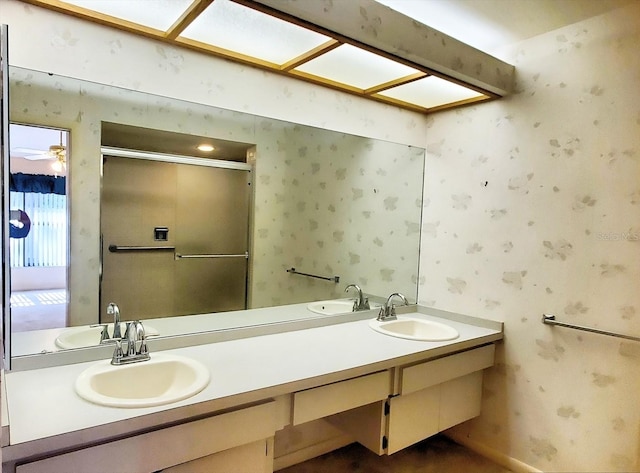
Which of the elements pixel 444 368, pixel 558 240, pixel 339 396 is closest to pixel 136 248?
pixel 339 396

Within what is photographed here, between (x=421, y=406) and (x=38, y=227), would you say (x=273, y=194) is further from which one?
(x=421, y=406)

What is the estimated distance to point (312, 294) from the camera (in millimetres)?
2391

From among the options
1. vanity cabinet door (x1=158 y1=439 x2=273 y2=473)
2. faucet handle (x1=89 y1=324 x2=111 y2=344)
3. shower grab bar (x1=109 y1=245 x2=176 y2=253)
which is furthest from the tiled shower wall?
faucet handle (x1=89 y1=324 x2=111 y2=344)

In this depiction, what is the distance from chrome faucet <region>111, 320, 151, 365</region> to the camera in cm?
157

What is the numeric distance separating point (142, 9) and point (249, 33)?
422mm

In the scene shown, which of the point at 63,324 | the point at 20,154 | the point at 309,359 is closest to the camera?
the point at 20,154

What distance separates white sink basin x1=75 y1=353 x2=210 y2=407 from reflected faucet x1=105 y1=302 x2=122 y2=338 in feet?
0.45

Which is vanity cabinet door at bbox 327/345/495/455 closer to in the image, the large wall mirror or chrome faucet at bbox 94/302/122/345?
the large wall mirror

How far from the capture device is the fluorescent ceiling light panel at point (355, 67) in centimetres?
189

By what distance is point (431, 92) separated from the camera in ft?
7.80

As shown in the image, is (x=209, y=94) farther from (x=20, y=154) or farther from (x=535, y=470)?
(x=535, y=470)

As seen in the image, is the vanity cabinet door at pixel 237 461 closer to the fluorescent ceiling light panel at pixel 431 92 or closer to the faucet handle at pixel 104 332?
the faucet handle at pixel 104 332

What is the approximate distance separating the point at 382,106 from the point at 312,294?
4.09ft

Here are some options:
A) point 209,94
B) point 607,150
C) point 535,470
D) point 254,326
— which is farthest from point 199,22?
point 535,470
